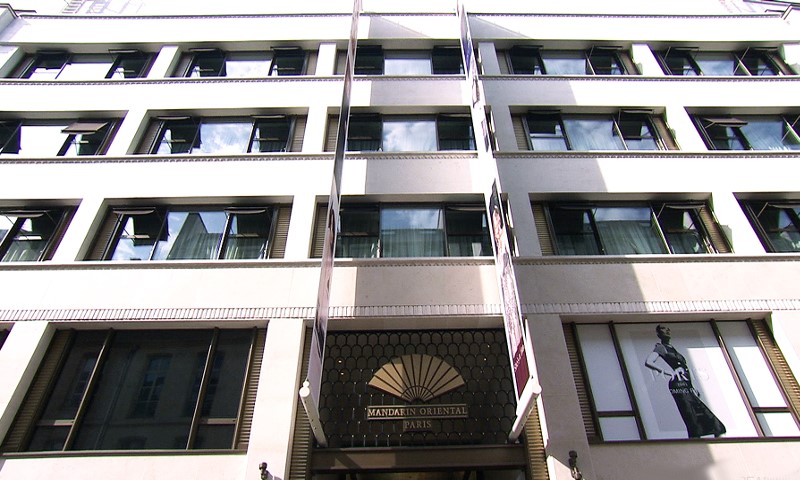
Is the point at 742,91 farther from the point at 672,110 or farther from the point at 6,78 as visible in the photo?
the point at 6,78

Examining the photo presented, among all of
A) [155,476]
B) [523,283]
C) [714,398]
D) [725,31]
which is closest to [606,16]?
[725,31]

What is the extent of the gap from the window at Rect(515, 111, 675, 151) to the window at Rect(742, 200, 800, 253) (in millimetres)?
2855

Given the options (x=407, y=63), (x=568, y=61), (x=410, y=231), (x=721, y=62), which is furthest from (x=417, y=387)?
(x=721, y=62)

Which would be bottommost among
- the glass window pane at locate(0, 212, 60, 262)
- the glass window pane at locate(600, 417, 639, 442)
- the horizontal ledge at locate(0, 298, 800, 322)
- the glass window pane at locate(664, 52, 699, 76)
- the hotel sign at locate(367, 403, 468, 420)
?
the glass window pane at locate(600, 417, 639, 442)

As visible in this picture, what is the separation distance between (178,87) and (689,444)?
55.4 feet

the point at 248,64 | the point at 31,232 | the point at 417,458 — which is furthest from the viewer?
the point at 248,64

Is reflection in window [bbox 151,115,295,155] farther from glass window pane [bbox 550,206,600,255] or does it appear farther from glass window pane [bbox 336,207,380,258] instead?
glass window pane [bbox 550,206,600,255]

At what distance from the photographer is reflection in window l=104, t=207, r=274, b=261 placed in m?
11.5

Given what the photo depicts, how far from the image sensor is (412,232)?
12.0 metres

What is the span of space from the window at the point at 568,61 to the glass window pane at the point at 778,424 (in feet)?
37.9

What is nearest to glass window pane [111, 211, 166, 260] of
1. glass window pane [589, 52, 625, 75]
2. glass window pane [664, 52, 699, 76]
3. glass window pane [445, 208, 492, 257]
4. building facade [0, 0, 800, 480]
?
building facade [0, 0, 800, 480]

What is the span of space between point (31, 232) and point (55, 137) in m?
3.75

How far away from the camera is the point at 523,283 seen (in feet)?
34.2

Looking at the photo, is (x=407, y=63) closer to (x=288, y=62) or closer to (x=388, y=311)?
(x=288, y=62)
